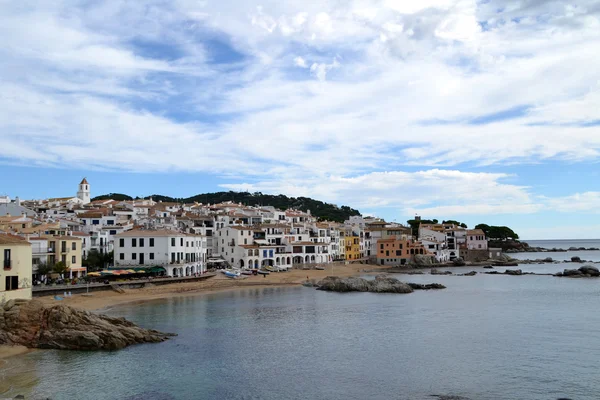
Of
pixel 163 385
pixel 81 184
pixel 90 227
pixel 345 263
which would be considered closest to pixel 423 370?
pixel 163 385

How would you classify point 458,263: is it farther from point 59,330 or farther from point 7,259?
point 7,259

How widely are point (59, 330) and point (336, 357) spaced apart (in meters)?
16.3

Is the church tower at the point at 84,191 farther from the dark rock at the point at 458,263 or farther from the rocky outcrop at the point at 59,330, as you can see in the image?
the rocky outcrop at the point at 59,330

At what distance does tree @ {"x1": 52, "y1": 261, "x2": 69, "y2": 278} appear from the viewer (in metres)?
52.0

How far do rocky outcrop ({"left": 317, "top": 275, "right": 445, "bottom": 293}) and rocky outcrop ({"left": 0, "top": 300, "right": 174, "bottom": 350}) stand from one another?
34.3 meters

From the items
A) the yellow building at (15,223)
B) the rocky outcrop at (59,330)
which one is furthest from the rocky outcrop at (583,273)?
the yellow building at (15,223)

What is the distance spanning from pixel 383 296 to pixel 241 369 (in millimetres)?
33356

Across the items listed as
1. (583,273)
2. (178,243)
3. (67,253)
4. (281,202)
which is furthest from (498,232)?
(67,253)

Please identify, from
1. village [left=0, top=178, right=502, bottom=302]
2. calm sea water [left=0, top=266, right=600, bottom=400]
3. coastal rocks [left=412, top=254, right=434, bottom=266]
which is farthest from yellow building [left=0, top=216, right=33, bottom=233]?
coastal rocks [left=412, top=254, right=434, bottom=266]

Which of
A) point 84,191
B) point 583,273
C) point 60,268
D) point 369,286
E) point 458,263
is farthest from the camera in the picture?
point 84,191

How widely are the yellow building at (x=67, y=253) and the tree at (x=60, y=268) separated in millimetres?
965

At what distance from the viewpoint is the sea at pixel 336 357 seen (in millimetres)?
23000

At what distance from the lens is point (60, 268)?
52.3m

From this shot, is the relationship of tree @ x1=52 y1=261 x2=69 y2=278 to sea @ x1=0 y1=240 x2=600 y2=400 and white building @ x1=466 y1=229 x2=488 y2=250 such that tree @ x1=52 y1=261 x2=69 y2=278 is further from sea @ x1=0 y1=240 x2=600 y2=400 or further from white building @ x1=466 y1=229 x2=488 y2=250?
white building @ x1=466 y1=229 x2=488 y2=250
